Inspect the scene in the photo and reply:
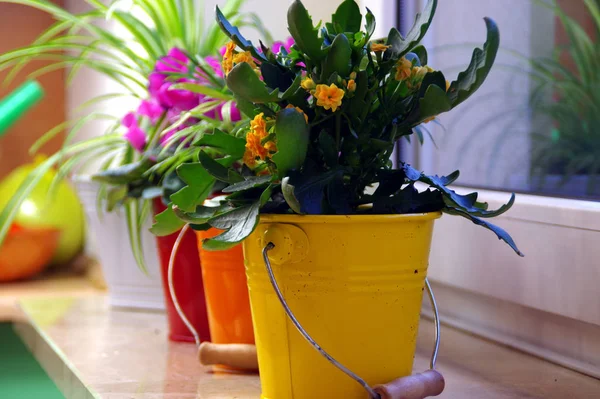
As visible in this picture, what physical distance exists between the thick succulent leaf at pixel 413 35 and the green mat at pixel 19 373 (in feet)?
2.63

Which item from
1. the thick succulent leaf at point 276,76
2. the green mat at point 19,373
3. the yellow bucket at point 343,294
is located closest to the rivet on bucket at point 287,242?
the yellow bucket at point 343,294

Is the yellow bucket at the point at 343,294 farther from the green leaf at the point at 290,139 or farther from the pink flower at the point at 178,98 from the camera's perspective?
the pink flower at the point at 178,98

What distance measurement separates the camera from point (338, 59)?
51cm

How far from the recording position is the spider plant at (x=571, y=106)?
80 centimetres

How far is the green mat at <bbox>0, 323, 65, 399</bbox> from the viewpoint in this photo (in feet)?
3.92

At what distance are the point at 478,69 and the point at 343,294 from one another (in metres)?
0.19

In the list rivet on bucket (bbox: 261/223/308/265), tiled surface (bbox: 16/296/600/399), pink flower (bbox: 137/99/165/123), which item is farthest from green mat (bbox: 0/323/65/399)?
rivet on bucket (bbox: 261/223/308/265)

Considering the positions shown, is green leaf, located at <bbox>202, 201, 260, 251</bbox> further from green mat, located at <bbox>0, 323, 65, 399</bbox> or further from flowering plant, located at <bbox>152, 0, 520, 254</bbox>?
green mat, located at <bbox>0, 323, 65, 399</bbox>

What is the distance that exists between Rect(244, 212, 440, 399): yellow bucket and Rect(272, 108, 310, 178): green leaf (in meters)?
0.04

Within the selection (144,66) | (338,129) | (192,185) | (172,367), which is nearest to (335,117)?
(338,129)

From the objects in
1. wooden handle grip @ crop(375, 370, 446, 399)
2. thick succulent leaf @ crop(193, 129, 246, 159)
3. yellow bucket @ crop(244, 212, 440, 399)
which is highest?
thick succulent leaf @ crop(193, 129, 246, 159)

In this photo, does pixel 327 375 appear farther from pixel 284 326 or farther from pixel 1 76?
pixel 1 76

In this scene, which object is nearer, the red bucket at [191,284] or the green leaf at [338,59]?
the green leaf at [338,59]

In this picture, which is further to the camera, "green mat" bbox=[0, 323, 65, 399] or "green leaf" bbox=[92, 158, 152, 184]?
"green mat" bbox=[0, 323, 65, 399]
